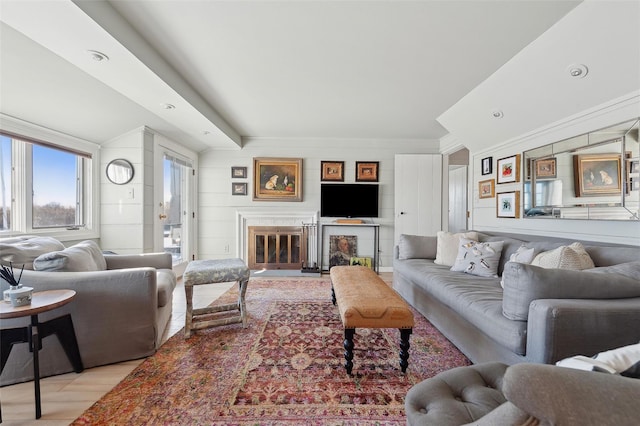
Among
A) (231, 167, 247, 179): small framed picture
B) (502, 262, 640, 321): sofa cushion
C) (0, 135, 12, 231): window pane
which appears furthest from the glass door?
(502, 262, 640, 321): sofa cushion

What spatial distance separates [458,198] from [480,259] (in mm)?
3763

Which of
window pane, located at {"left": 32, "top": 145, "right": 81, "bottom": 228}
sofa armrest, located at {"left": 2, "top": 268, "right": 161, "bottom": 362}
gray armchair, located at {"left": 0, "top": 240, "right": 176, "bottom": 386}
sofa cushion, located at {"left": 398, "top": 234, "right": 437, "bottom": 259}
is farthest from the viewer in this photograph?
sofa cushion, located at {"left": 398, "top": 234, "right": 437, "bottom": 259}

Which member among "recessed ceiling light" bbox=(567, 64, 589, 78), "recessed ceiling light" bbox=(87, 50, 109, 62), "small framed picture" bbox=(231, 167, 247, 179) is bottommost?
"small framed picture" bbox=(231, 167, 247, 179)

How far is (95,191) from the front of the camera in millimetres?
3309

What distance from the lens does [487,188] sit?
3383 mm

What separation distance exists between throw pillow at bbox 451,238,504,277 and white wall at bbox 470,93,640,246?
0.53 m

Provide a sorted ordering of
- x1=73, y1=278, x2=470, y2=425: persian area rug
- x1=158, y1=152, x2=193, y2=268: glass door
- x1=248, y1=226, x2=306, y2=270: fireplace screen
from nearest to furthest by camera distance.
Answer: x1=73, y1=278, x2=470, y2=425: persian area rug
x1=158, y1=152, x2=193, y2=268: glass door
x1=248, y1=226, x2=306, y2=270: fireplace screen

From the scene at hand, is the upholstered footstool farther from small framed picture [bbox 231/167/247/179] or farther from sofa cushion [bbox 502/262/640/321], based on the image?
small framed picture [bbox 231/167/247/179]

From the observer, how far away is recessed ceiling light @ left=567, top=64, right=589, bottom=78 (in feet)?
6.21

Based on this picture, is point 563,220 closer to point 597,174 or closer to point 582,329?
point 597,174

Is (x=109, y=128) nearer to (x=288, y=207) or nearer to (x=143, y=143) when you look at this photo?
(x=143, y=143)

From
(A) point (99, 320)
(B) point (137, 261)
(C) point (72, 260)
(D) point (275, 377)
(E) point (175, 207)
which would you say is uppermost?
(E) point (175, 207)

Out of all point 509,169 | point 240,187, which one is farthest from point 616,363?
point 240,187

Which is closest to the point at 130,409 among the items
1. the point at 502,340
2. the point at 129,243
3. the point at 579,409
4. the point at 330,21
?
the point at 579,409
